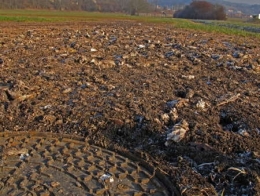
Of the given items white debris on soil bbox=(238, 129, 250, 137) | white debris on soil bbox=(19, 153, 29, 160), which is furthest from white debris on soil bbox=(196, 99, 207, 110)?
white debris on soil bbox=(19, 153, 29, 160)

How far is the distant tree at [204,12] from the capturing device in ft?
207

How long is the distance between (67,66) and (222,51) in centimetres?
435

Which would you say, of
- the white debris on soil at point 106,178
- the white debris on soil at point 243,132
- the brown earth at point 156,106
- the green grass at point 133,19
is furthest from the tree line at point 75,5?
the white debris on soil at point 106,178

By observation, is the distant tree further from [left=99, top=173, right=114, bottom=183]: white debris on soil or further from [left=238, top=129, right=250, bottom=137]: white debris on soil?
[left=99, top=173, right=114, bottom=183]: white debris on soil

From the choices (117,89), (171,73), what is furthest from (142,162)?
(171,73)

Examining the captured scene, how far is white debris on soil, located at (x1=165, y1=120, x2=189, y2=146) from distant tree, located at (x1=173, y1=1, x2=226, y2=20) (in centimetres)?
6113

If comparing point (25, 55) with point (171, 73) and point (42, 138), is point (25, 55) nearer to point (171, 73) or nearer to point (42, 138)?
point (171, 73)

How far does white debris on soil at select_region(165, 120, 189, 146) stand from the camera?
4.27 metres

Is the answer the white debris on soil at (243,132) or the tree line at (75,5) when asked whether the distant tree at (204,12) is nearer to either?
the tree line at (75,5)

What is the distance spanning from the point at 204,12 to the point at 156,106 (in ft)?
208

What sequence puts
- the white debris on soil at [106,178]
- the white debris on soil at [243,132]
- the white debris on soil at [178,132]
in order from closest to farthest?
the white debris on soil at [106,178]
the white debris on soil at [178,132]
the white debris on soil at [243,132]

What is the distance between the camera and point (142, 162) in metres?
3.95

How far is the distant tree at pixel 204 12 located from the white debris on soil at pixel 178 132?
61.1m

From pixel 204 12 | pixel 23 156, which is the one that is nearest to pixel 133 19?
pixel 23 156
